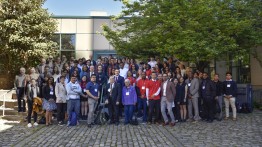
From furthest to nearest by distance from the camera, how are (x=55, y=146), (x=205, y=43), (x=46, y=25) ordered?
(x=46, y=25) → (x=205, y=43) → (x=55, y=146)

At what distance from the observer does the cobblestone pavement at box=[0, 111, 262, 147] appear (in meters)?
8.61

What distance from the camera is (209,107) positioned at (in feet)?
41.4

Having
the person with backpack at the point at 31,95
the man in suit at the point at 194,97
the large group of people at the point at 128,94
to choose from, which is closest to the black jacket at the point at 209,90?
the large group of people at the point at 128,94

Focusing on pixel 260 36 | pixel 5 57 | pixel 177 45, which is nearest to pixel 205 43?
pixel 177 45

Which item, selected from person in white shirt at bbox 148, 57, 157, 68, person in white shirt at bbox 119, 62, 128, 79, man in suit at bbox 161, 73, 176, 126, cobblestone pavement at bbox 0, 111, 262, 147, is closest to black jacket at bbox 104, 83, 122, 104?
cobblestone pavement at bbox 0, 111, 262, 147

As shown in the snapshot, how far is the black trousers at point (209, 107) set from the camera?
12.5 meters

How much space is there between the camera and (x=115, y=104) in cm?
1207

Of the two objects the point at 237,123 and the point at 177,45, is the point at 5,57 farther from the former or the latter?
the point at 237,123

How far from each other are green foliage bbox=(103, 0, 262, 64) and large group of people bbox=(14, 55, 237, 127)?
1700mm

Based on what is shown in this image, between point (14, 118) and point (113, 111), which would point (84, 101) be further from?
point (14, 118)

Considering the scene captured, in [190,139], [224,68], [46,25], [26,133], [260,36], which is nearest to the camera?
[190,139]

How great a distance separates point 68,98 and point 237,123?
6634mm

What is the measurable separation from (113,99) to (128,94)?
0.62m

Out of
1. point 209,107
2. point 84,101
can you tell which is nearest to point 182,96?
point 209,107
